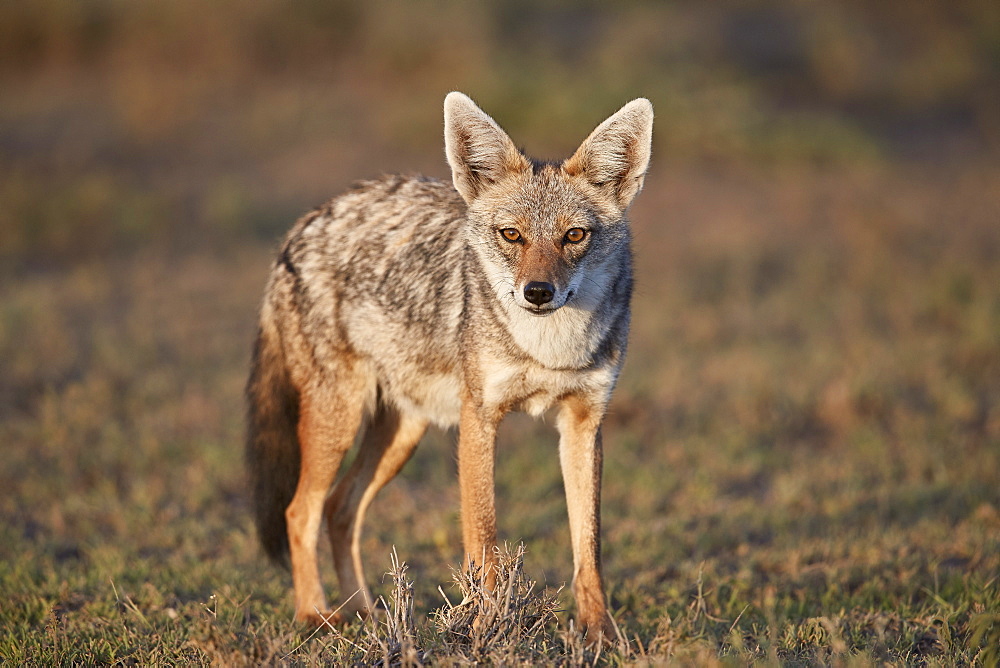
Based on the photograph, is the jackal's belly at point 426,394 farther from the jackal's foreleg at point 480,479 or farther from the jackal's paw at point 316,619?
the jackal's paw at point 316,619

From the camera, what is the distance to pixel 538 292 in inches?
145

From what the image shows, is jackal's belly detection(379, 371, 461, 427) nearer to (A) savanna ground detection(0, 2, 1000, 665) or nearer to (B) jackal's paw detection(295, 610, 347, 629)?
(A) savanna ground detection(0, 2, 1000, 665)

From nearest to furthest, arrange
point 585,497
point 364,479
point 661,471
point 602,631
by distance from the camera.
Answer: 1. point 602,631
2. point 585,497
3. point 364,479
4. point 661,471

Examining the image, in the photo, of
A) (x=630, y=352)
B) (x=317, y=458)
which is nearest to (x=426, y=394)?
(x=317, y=458)

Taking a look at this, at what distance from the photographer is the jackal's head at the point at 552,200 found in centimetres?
397

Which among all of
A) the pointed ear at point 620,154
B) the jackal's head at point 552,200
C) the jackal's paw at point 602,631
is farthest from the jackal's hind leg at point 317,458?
the pointed ear at point 620,154

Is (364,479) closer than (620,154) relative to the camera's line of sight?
No

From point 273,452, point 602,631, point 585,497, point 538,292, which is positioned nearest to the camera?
point 538,292

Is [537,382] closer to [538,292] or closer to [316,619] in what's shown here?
[538,292]

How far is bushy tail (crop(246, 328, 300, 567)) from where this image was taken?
4852mm

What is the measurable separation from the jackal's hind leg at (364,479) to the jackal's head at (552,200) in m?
1.22

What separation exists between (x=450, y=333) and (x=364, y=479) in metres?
1.04

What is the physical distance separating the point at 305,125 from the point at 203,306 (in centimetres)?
630

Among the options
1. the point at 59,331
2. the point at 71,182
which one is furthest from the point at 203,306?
the point at 71,182
